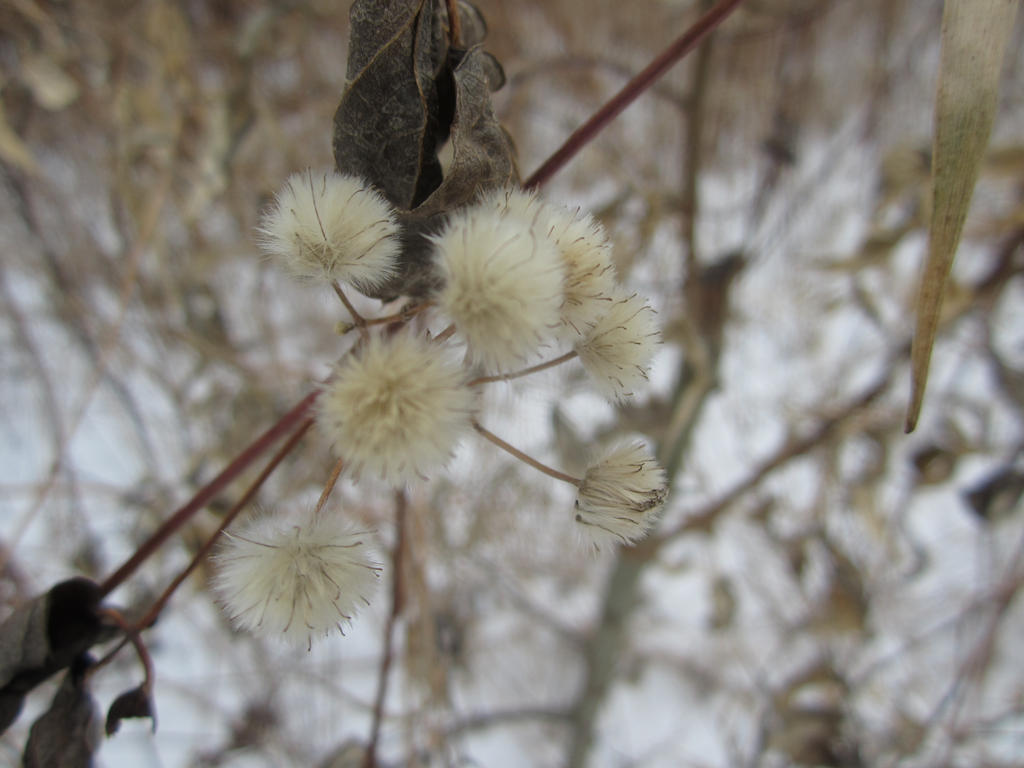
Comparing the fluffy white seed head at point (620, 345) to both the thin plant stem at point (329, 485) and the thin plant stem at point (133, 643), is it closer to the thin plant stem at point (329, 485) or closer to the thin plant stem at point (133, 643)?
the thin plant stem at point (329, 485)

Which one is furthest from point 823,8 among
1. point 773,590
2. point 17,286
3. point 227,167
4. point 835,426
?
point 17,286

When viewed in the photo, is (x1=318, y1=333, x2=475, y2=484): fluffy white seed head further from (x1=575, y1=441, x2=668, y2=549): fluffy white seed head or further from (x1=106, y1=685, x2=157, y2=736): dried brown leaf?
(x1=106, y1=685, x2=157, y2=736): dried brown leaf

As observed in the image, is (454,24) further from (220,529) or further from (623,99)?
(220,529)

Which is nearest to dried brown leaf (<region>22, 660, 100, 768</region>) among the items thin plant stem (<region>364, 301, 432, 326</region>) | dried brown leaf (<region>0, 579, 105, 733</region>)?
dried brown leaf (<region>0, 579, 105, 733</region>)

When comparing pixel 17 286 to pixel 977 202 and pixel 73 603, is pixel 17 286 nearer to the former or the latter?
pixel 73 603

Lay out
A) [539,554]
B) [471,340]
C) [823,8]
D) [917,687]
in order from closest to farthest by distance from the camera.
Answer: [471,340]
[823,8]
[917,687]
[539,554]
